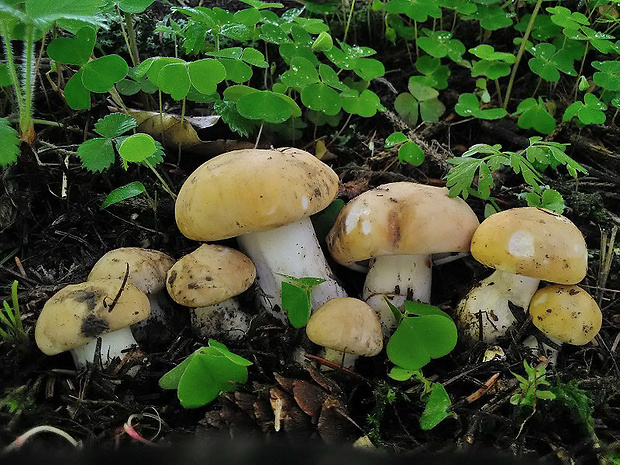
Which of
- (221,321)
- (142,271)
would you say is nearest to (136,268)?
(142,271)

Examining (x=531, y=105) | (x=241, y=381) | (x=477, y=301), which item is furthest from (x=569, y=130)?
(x=241, y=381)

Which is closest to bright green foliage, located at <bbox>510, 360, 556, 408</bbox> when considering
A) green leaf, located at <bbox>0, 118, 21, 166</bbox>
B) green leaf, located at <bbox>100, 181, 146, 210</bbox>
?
green leaf, located at <bbox>100, 181, 146, 210</bbox>

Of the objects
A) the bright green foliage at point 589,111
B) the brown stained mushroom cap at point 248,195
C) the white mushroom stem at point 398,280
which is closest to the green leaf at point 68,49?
the brown stained mushroom cap at point 248,195

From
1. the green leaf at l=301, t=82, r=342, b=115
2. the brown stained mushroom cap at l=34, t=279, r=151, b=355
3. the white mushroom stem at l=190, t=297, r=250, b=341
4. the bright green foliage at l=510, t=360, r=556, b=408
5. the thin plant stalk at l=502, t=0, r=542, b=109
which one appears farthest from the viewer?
the thin plant stalk at l=502, t=0, r=542, b=109

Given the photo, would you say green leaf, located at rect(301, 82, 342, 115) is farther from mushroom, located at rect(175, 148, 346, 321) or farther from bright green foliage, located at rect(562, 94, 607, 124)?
bright green foliage, located at rect(562, 94, 607, 124)

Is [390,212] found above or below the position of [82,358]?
above

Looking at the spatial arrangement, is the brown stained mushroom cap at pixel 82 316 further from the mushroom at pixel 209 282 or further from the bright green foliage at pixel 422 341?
the bright green foliage at pixel 422 341

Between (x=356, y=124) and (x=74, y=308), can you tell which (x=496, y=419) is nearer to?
(x=74, y=308)
